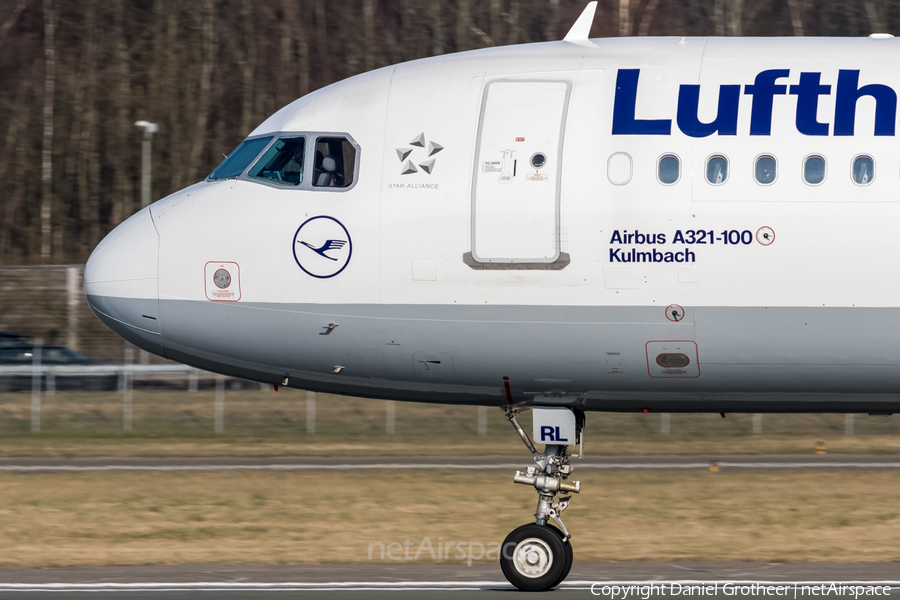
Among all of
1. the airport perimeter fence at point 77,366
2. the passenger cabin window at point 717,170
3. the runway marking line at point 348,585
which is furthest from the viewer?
the airport perimeter fence at point 77,366

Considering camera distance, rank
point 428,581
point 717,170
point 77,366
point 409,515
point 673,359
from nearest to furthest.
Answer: point 717,170 < point 673,359 < point 428,581 < point 409,515 < point 77,366

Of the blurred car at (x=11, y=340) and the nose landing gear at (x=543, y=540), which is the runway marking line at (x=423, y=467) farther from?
the blurred car at (x=11, y=340)

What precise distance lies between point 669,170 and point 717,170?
460 mm

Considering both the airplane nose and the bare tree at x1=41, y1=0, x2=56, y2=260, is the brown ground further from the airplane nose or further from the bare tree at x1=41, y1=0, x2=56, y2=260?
the bare tree at x1=41, y1=0, x2=56, y2=260

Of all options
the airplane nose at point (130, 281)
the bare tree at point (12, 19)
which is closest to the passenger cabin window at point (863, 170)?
the airplane nose at point (130, 281)

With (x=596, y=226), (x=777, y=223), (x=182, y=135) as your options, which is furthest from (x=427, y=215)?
(x=182, y=135)

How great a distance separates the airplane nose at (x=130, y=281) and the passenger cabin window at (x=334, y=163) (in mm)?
1838

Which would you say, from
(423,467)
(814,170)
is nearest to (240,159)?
(814,170)

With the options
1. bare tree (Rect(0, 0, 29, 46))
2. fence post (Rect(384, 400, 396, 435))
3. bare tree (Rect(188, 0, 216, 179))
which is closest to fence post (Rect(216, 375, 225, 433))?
fence post (Rect(384, 400, 396, 435))

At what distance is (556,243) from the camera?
1173 centimetres

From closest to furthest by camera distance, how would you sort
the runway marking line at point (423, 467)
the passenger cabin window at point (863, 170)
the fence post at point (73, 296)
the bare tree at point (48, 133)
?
the passenger cabin window at point (863, 170) → the runway marking line at point (423, 467) → the fence post at point (73, 296) → the bare tree at point (48, 133)

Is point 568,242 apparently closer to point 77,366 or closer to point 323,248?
point 323,248

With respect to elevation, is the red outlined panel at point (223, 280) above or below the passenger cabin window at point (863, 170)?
below

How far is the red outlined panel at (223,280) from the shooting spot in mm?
12305
